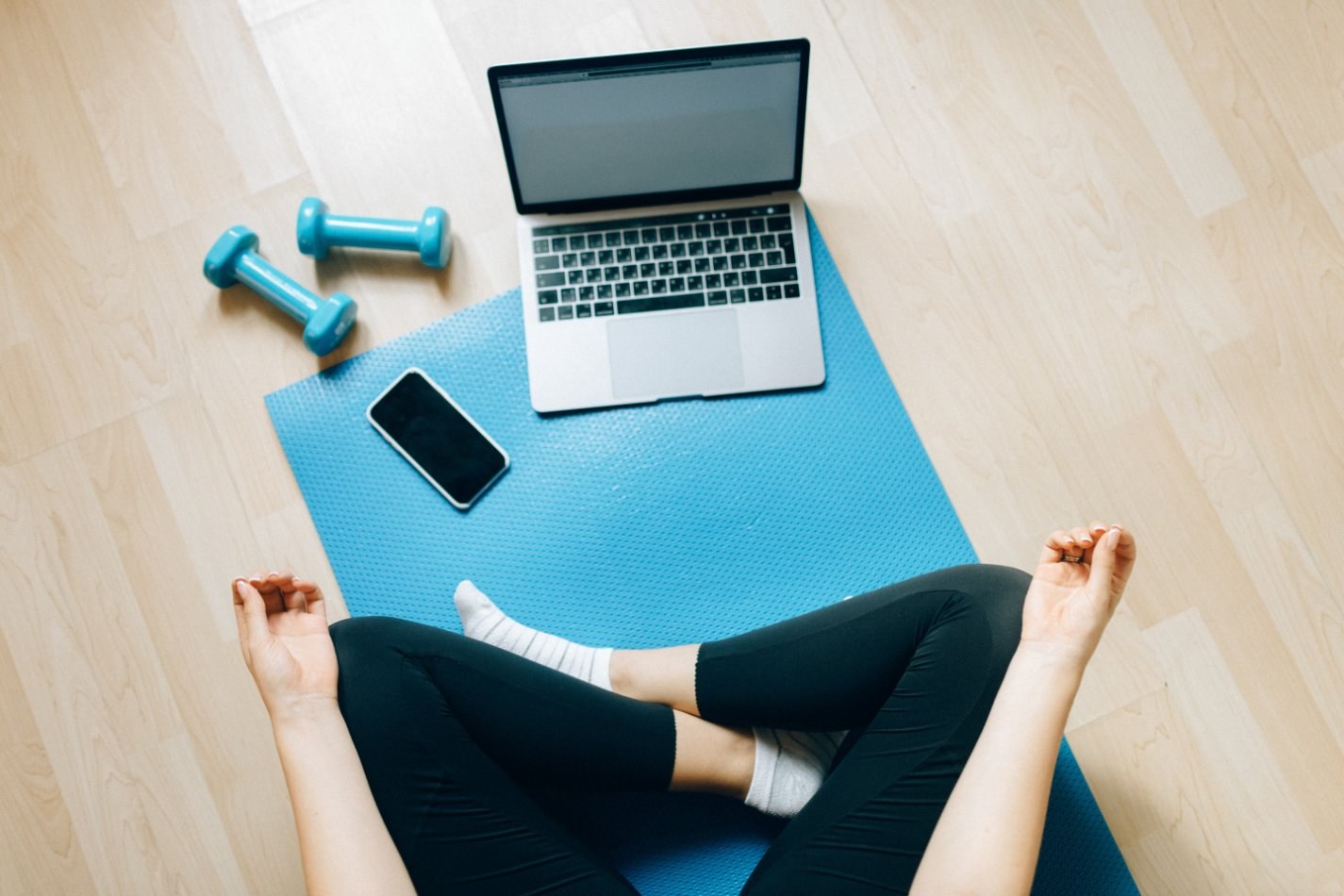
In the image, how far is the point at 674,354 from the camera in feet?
3.40

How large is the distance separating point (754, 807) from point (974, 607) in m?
0.30

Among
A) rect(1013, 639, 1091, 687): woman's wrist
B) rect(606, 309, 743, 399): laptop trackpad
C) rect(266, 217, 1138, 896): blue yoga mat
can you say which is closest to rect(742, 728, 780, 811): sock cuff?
rect(266, 217, 1138, 896): blue yoga mat

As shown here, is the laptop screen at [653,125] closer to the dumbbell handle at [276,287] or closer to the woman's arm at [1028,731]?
the dumbbell handle at [276,287]

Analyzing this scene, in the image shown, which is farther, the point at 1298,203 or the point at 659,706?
the point at 1298,203

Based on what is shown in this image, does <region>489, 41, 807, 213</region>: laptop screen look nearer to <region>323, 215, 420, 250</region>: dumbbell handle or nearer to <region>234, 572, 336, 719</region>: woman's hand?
<region>323, 215, 420, 250</region>: dumbbell handle

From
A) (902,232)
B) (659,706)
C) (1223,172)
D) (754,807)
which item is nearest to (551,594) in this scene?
(659,706)

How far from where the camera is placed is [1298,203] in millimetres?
1076

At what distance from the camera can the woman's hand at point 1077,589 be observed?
0.78m

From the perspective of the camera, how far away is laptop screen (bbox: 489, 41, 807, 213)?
0.85 metres

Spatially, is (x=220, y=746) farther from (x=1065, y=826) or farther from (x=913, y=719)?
(x=1065, y=826)

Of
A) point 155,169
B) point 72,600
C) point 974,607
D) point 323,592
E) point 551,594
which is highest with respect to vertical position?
point 155,169

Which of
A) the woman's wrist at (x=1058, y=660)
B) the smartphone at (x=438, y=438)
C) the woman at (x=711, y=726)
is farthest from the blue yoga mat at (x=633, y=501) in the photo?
the woman's wrist at (x=1058, y=660)

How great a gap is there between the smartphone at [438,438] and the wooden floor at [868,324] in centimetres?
8

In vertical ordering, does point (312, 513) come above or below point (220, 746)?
above
